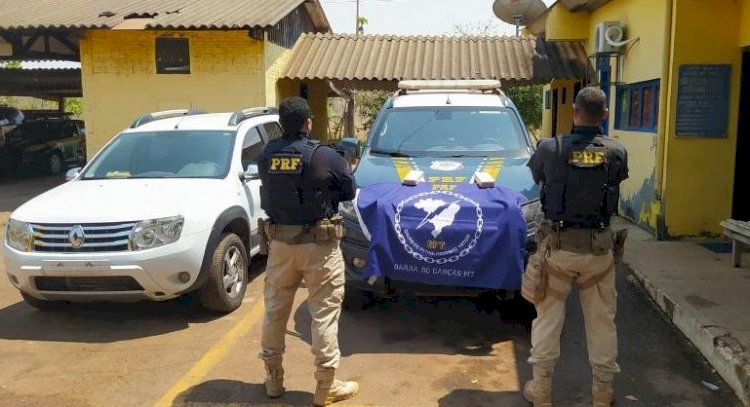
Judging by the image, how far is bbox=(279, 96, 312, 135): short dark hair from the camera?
3.95 m

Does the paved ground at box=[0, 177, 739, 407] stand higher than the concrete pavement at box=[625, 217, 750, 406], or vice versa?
the concrete pavement at box=[625, 217, 750, 406]

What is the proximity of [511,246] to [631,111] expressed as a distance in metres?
6.14

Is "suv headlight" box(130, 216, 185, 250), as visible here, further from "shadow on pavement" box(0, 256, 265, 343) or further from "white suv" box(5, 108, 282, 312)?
"shadow on pavement" box(0, 256, 265, 343)

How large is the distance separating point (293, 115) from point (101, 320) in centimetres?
295

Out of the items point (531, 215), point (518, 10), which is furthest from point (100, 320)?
point (518, 10)

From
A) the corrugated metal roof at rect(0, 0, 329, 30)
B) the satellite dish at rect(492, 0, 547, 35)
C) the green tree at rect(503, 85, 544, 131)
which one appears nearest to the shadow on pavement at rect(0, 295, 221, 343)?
the corrugated metal roof at rect(0, 0, 329, 30)

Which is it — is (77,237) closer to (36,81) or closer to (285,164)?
(285,164)

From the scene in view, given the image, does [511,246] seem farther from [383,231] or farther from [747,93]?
[747,93]

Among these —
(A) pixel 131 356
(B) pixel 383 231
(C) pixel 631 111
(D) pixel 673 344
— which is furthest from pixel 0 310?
(C) pixel 631 111

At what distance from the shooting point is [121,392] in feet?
14.0

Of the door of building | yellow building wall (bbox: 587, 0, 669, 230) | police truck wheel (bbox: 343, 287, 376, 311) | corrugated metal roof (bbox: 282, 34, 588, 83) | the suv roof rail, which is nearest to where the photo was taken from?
police truck wheel (bbox: 343, 287, 376, 311)

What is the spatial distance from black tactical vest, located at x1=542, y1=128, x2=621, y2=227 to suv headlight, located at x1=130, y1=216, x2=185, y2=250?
2.90m

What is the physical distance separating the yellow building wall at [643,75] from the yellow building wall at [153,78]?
625cm

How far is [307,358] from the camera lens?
479cm
